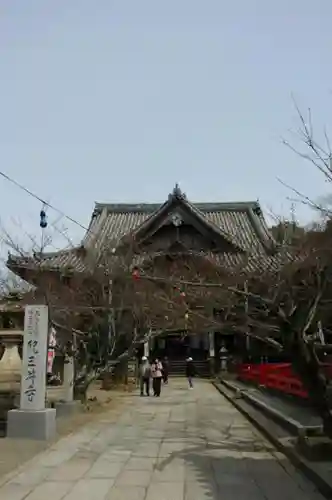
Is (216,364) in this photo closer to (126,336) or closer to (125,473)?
(126,336)

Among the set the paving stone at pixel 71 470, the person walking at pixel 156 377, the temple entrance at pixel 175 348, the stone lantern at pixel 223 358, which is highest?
the temple entrance at pixel 175 348

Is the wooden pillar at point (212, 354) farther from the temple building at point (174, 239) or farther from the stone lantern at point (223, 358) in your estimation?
the stone lantern at point (223, 358)

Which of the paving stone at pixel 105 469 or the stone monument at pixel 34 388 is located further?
the stone monument at pixel 34 388

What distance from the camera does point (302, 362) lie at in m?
8.74

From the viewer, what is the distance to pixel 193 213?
111 ft

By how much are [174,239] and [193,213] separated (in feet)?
6.20

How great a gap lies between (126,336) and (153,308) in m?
2.86

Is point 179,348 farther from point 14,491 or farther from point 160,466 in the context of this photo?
point 14,491

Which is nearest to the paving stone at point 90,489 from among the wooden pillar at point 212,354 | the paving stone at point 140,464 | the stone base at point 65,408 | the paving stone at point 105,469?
the paving stone at point 105,469

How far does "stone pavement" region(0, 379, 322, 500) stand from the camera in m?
7.11

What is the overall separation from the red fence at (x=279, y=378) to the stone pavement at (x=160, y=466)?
1.80m

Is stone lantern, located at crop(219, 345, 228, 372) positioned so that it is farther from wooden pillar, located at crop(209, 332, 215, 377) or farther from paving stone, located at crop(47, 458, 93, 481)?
paving stone, located at crop(47, 458, 93, 481)

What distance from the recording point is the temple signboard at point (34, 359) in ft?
35.8

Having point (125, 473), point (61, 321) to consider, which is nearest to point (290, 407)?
point (125, 473)
